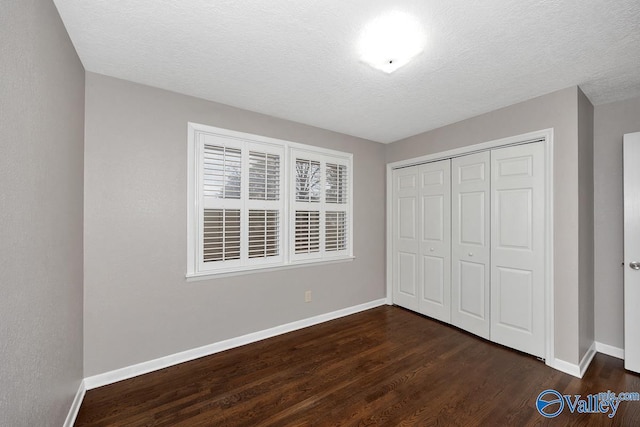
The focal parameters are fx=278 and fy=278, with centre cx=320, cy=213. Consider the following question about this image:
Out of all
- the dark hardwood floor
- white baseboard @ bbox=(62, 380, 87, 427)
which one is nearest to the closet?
the dark hardwood floor

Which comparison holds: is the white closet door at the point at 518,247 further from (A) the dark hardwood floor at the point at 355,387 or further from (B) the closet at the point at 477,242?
(A) the dark hardwood floor at the point at 355,387

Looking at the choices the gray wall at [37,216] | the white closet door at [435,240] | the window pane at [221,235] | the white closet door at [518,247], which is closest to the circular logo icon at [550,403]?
the white closet door at [518,247]

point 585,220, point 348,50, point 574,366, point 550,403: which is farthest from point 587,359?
point 348,50

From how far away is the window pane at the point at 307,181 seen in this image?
3.37m

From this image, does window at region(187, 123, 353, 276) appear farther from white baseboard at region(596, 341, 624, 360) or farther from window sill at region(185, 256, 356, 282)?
white baseboard at region(596, 341, 624, 360)

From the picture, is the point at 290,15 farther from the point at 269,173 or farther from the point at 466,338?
the point at 466,338

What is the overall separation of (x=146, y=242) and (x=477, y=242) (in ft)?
11.0

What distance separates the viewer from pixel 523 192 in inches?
107

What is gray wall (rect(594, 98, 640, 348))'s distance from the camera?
266cm

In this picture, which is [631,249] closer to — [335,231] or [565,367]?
[565,367]

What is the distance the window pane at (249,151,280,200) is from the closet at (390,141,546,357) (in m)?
1.89

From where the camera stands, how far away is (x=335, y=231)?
374 cm

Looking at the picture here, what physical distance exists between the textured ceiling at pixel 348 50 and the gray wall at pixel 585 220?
0.22 m

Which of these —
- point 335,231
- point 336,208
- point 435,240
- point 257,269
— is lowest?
point 257,269
